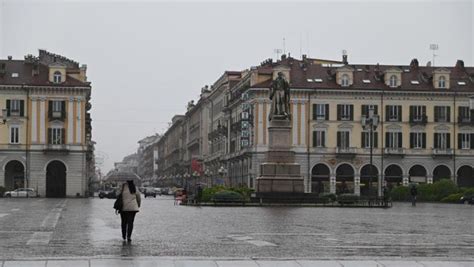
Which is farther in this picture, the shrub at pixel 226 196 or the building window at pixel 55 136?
the building window at pixel 55 136

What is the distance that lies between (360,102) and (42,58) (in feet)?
146

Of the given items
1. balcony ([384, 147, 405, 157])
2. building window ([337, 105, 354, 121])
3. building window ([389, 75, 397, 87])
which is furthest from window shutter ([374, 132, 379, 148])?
building window ([389, 75, 397, 87])

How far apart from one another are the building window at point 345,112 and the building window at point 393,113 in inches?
172

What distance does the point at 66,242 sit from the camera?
73.2ft

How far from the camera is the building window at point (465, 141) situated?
351 feet

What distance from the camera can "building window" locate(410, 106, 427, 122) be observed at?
106750mm

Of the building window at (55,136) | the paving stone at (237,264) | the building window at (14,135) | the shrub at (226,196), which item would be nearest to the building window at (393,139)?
the building window at (55,136)

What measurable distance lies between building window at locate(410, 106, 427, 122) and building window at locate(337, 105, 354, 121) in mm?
7381

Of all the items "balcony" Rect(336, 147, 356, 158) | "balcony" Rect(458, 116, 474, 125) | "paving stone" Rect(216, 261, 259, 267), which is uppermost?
"balcony" Rect(458, 116, 474, 125)

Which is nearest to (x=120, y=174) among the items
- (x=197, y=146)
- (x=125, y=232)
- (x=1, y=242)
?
(x=125, y=232)

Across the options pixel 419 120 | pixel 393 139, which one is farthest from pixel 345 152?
pixel 419 120

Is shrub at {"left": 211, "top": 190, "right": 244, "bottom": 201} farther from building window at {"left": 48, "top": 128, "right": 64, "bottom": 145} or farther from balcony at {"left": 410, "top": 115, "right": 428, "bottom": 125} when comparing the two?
balcony at {"left": 410, "top": 115, "right": 428, "bottom": 125}

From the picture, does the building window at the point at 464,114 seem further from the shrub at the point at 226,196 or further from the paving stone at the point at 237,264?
the paving stone at the point at 237,264

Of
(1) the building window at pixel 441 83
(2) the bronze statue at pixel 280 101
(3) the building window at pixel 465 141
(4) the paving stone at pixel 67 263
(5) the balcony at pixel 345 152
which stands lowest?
(4) the paving stone at pixel 67 263
